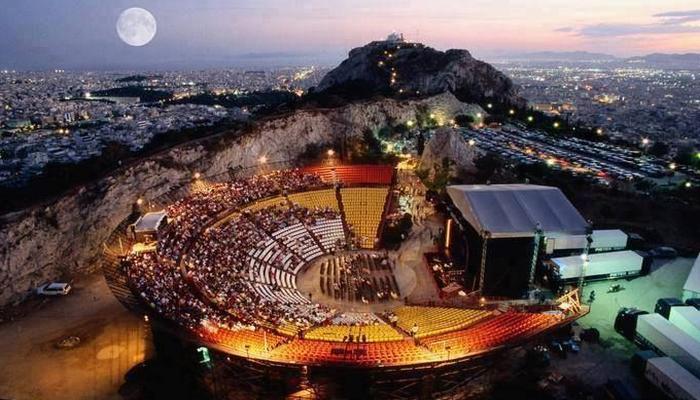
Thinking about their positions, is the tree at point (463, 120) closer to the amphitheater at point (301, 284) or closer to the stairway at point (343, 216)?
the amphitheater at point (301, 284)

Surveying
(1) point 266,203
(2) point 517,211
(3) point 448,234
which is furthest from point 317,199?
(2) point 517,211

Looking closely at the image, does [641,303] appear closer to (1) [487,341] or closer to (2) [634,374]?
(2) [634,374]

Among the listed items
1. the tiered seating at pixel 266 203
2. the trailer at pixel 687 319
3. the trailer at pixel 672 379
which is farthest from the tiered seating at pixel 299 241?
the trailer at pixel 687 319

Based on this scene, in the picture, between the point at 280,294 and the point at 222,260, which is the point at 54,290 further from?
the point at 280,294

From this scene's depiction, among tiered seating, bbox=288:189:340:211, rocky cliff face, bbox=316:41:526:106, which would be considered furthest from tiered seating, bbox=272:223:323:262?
rocky cliff face, bbox=316:41:526:106

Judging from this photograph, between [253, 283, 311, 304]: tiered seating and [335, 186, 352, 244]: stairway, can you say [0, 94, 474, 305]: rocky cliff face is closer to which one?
[335, 186, 352, 244]: stairway

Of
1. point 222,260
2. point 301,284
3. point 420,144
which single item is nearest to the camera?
point 222,260

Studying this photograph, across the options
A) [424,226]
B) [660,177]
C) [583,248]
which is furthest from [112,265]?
[660,177]
